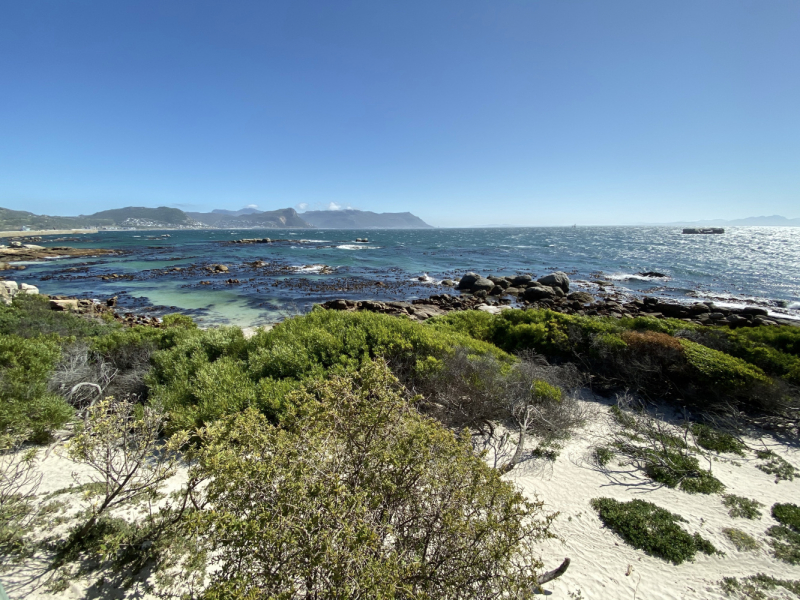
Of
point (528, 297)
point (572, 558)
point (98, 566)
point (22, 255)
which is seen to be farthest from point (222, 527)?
point (22, 255)

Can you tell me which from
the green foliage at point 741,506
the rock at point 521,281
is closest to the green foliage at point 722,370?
the green foliage at point 741,506

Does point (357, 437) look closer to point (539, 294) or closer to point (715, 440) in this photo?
point (715, 440)

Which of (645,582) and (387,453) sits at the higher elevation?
(387,453)

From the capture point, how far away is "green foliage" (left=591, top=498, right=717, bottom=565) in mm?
4734

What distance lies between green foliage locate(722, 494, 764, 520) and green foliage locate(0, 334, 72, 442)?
1136cm

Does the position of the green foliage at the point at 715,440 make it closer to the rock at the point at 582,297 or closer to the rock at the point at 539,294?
the rock at the point at 539,294

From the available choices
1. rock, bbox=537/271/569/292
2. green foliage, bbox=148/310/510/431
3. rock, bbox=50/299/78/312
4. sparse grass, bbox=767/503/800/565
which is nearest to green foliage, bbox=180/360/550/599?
green foliage, bbox=148/310/510/431

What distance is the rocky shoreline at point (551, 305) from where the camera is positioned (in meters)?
19.3

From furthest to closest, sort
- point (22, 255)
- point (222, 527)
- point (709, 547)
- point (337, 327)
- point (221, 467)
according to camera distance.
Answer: point (22, 255), point (337, 327), point (709, 547), point (221, 467), point (222, 527)

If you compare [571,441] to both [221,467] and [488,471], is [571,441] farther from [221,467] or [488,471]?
[221,467]

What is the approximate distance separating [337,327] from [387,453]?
19.0 ft

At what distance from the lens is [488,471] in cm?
345

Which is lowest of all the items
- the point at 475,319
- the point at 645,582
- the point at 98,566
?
the point at 645,582

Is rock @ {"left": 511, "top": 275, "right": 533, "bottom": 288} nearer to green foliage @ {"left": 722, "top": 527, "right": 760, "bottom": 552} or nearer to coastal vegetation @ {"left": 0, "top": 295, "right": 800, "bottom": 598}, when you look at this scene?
coastal vegetation @ {"left": 0, "top": 295, "right": 800, "bottom": 598}
